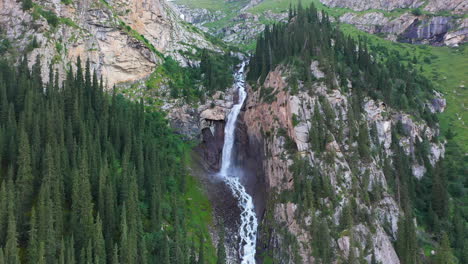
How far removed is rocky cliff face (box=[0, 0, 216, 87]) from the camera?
436ft

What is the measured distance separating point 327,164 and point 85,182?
61.2 meters

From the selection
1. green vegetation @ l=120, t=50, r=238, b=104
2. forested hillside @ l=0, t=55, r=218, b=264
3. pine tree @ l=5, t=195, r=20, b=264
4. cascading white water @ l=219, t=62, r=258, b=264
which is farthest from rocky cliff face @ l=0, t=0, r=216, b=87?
pine tree @ l=5, t=195, r=20, b=264

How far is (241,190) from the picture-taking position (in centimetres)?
11925

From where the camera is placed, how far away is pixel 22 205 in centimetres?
8038

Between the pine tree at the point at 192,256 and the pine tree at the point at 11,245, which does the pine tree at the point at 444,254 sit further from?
the pine tree at the point at 11,245

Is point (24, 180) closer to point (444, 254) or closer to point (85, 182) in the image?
point (85, 182)

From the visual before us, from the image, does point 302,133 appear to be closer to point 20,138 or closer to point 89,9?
point 20,138

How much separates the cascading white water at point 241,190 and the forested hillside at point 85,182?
9337mm

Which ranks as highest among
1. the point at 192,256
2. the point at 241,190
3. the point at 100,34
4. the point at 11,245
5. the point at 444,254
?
the point at 100,34

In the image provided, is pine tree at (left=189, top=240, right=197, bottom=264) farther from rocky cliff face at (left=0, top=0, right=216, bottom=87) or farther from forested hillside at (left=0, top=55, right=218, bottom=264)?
rocky cliff face at (left=0, top=0, right=216, bottom=87)

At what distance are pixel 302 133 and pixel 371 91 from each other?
3500 centimetres

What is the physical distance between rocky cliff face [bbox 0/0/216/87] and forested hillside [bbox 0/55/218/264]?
1199 centimetres

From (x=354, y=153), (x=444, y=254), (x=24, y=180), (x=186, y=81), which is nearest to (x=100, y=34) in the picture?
(x=186, y=81)

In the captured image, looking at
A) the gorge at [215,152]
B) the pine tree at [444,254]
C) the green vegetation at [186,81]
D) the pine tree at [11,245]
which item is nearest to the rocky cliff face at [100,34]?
the gorge at [215,152]
